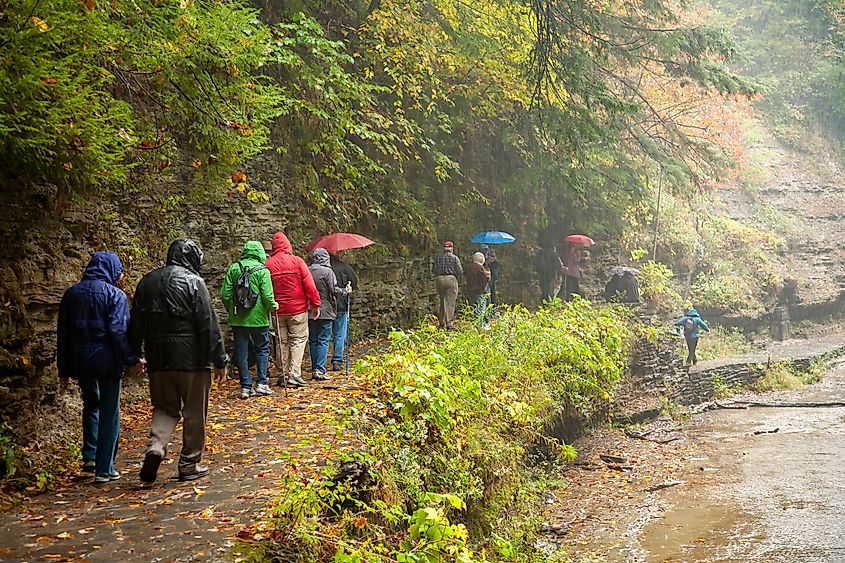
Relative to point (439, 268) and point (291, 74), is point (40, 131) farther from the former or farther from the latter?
point (439, 268)

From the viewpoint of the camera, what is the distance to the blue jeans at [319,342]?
1137 centimetres

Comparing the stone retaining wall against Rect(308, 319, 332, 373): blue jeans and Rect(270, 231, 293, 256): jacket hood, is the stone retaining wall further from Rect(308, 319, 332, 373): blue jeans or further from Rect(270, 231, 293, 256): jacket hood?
Rect(270, 231, 293, 256): jacket hood

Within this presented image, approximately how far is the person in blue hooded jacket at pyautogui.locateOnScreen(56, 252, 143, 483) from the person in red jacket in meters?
3.64

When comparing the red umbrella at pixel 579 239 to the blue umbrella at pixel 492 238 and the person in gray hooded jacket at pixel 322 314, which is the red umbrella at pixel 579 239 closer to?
the blue umbrella at pixel 492 238

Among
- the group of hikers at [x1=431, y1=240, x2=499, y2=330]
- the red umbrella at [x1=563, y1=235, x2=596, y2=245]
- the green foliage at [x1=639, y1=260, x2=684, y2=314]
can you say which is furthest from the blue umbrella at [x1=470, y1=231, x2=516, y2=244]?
the green foliage at [x1=639, y1=260, x2=684, y2=314]

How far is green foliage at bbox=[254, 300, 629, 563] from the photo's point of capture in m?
5.37

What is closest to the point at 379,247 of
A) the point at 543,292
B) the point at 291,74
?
the point at 291,74

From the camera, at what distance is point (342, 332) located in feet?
40.8

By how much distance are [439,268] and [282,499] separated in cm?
1108

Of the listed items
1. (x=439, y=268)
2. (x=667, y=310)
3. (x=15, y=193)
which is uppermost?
(x=15, y=193)

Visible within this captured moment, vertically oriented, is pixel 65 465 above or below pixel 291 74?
below

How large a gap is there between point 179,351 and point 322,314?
494cm

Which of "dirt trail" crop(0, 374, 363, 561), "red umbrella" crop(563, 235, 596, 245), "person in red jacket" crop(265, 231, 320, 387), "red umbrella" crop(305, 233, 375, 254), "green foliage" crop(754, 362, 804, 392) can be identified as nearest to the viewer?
"dirt trail" crop(0, 374, 363, 561)

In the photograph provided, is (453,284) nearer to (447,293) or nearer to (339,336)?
(447,293)
